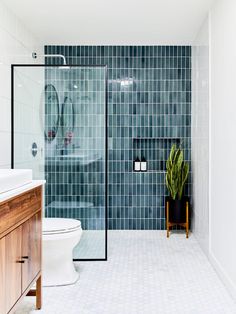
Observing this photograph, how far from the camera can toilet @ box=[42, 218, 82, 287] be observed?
3.09 metres

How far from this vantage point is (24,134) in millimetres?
3781

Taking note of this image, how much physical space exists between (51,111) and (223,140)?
1.52 m

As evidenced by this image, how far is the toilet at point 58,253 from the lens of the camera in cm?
309

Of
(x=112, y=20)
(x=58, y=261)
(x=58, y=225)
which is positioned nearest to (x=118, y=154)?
(x=112, y=20)

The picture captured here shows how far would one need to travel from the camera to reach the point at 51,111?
12.1 ft

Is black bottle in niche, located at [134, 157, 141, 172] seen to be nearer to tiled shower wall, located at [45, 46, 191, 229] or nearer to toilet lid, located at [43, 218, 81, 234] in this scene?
tiled shower wall, located at [45, 46, 191, 229]

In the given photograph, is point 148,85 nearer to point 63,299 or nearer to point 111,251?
point 111,251

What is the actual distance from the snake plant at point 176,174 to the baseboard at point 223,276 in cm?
120

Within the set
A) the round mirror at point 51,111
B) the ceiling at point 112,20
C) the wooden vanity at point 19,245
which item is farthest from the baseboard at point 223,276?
the ceiling at point 112,20

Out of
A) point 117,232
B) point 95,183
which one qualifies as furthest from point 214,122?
point 117,232

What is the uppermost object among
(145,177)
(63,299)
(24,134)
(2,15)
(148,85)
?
(2,15)

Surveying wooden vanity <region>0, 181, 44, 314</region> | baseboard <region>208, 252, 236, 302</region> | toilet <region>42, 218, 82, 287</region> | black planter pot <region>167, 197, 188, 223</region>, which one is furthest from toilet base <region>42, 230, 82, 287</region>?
black planter pot <region>167, 197, 188, 223</region>

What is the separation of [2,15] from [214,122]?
2088mm

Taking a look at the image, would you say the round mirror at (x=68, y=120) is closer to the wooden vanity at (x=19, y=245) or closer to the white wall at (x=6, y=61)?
the white wall at (x=6, y=61)
